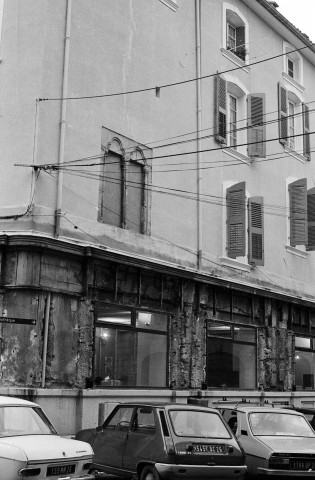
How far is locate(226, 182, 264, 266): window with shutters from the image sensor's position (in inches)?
866

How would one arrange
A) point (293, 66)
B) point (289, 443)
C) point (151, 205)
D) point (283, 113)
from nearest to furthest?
1. point (289, 443)
2. point (151, 205)
3. point (283, 113)
4. point (293, 66)

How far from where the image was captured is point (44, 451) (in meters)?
9.45

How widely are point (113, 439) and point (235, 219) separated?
11.4 m

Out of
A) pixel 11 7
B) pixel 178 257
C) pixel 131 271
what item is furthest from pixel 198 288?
pixel 11 7

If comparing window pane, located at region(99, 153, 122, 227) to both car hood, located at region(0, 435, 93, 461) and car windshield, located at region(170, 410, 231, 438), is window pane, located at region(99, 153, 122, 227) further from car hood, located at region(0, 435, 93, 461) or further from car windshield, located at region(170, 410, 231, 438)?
car hood, located at region(0, 435, 93, 461)

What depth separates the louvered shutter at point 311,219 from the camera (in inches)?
965

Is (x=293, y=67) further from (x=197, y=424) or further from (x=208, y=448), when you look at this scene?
(x=208, y=448)

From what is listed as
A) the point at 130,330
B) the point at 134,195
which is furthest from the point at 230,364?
the point at 134,195

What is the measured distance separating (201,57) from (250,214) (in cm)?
544

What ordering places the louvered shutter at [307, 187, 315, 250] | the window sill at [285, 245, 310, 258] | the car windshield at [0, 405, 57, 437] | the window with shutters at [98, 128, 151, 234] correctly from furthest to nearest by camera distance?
1. the window sill at [285, 245, 310, 258]
2. the louvered shutter at [307, 187, 315, 250]
3. the window with shutters at [98, 128, 151, 234]
4. the car windshield at [0, 405, 57, 437]

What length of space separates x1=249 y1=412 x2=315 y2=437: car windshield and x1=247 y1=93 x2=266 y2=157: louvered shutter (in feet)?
38.2

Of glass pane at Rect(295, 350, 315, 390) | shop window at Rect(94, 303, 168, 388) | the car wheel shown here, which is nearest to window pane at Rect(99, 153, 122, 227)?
shop window at Rect(94, 303, 168, 388)

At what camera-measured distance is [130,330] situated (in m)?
18.4

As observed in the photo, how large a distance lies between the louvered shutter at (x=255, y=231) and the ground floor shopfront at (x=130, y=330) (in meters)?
1.18
